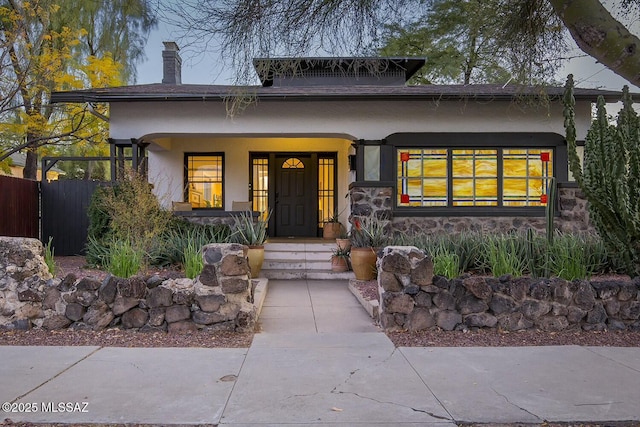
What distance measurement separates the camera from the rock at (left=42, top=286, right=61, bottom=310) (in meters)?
5.89

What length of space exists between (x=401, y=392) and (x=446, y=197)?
320 inches

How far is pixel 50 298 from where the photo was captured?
5.89 metres

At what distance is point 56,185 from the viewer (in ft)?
40.0

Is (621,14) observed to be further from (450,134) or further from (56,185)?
(56,185)

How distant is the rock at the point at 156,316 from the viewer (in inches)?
229

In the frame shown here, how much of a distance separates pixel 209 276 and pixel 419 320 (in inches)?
99.3

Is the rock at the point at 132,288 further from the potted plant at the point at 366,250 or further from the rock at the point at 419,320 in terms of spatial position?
the potted plant at the point at 366,250

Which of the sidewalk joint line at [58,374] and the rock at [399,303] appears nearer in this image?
the sidewalk joint line at [58,374]

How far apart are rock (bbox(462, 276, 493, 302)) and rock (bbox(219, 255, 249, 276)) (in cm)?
264

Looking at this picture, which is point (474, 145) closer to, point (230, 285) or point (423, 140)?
point (423, 140)

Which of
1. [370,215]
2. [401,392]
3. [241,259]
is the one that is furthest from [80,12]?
[401,392]

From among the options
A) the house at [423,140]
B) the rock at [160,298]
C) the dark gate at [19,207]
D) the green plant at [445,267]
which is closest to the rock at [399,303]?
the green plant at [445,267]

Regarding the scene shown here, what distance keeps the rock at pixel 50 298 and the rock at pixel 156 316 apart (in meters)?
1.12

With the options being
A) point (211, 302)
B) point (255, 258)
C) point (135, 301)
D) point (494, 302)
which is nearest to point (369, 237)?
point (255, 258)
